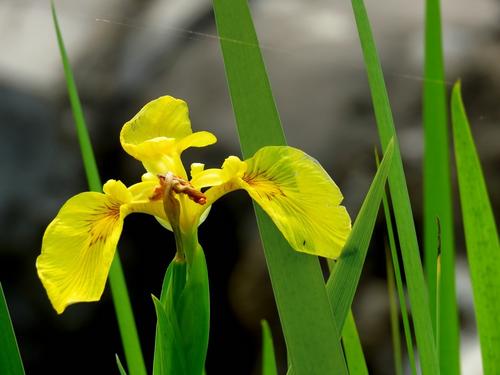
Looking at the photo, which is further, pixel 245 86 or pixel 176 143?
pixel 176 143

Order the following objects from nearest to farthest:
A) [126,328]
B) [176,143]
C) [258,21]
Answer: [176,143] → [126,328] → [258,21]

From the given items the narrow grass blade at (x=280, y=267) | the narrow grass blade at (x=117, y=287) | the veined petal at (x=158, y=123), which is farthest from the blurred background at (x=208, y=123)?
the narrow grass blade at (x=280, y=267)

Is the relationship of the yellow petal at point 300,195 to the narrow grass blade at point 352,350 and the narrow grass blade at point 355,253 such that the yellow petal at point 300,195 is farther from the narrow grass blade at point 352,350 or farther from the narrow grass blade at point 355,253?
the narrow grass blade at point 352,350

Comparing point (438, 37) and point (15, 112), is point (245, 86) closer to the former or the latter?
point (438, 37)

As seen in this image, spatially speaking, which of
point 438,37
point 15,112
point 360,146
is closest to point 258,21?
point 360,146

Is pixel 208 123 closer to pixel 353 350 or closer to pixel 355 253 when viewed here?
pixel 353 350

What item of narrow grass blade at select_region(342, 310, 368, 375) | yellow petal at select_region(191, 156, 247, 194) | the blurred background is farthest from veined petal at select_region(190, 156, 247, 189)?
the blurred background

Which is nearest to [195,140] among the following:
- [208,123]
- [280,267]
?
[280,267]
